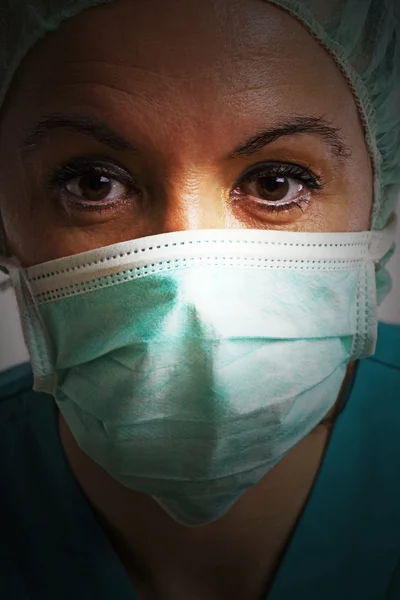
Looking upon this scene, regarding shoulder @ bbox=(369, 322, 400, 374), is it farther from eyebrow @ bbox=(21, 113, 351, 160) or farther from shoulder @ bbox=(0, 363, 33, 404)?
shoulder @ bbox=(0, 363, 33, 404)

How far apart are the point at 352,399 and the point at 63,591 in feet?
2.18

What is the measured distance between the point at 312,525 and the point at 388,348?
16.1 inches

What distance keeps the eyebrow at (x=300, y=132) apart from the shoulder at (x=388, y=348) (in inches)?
20.6

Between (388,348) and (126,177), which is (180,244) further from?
(388,348)

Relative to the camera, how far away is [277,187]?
84 centimetres

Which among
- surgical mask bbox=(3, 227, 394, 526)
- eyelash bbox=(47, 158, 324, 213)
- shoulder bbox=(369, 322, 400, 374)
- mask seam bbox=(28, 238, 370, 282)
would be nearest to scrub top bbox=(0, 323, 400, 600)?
shoulder bbox=(369, 322, 400, 374)

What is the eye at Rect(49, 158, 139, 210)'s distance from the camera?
2.72 feet

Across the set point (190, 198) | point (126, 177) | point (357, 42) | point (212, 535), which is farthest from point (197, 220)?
point (212, 535)

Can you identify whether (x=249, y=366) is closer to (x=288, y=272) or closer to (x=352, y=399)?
(x=288, y=272)

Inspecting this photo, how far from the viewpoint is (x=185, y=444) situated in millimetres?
766

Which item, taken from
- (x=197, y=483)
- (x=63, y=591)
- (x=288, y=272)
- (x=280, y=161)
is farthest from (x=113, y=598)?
(x=280, y=161)

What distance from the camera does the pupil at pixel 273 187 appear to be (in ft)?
2.75

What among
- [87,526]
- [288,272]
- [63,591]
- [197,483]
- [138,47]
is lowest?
[63,591]

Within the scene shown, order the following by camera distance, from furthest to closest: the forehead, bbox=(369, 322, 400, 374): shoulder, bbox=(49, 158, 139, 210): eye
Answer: bbox=(369, 322, 400, 374): shoulder
bbox=(49, 158, 139, 210): eye
the forehead
